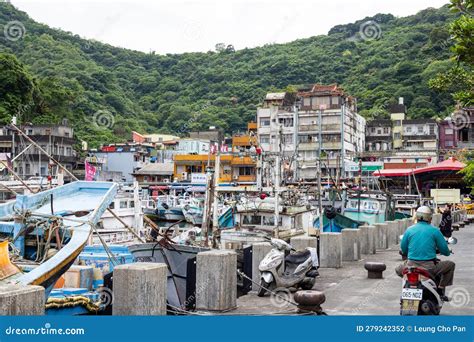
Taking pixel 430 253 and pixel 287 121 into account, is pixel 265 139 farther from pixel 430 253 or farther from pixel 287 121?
pixel 430 253

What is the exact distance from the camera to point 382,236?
19406mm

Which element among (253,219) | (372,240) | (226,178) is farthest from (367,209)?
(226,178)

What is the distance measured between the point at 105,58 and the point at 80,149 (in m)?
62.5

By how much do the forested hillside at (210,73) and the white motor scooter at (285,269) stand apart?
70.8 meters

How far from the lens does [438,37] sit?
106 meters

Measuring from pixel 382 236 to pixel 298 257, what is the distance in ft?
28.7

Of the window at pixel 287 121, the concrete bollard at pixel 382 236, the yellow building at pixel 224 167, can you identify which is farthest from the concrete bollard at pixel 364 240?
the window at pixel 287 121

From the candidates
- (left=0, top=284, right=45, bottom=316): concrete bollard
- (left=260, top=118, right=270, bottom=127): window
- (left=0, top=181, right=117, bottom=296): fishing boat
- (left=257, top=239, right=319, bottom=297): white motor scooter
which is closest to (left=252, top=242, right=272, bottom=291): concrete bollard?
(left=257, top=239, right=319, bottom=297): white motor scooter

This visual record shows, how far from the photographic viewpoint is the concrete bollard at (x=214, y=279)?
362 inches

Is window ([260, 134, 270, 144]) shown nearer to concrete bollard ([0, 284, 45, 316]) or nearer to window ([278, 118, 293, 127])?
window ([278, 118, 293, 127])

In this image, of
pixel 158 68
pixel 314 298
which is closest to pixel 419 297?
pixel 314 298

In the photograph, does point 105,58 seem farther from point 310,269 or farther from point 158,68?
point 310,269

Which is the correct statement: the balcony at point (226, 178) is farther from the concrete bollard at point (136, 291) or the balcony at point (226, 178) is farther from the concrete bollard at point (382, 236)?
the concrete bollard at point (136, 291)

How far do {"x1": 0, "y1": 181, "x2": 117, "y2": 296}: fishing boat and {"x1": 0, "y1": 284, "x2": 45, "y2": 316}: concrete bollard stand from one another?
14.4ft
